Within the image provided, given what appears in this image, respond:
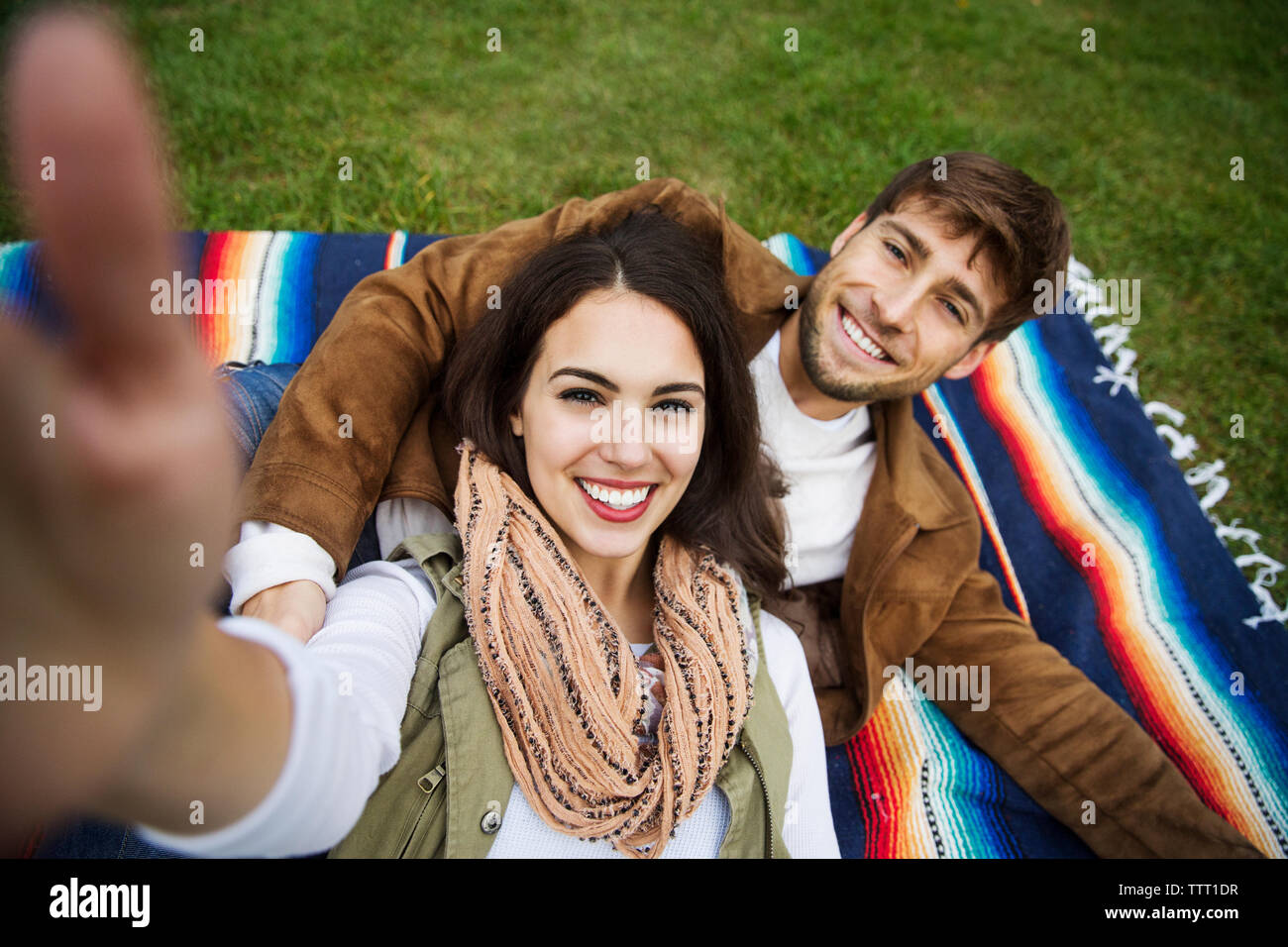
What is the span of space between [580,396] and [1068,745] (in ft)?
6.69

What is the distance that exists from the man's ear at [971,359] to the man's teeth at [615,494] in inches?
55.7

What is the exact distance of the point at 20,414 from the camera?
2.03 ft

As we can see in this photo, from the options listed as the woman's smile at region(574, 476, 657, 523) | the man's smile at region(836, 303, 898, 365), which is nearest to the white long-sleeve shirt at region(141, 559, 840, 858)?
the woman's smile at region(574, 476, 657, 523)

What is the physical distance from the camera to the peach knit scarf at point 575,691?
1.81m

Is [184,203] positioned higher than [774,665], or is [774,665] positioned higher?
[184,203]

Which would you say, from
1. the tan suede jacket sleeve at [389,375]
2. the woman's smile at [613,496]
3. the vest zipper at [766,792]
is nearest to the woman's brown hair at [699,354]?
the tan suede jacket sleeve at [389,375]

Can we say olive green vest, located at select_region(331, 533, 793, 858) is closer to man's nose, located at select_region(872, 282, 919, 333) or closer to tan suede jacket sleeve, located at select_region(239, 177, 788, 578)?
tan suede jacket sleeve, located at select_region(239, 177, 788, 578)

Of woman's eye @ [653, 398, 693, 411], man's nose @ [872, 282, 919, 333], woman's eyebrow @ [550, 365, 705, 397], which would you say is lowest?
woman's eye @ [653, 398, 693, 411]

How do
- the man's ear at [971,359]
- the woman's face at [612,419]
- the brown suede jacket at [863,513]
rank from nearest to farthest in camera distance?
the woman's face at [612,419] < the brown suede jacket at [863,513] < the man's ear at [971,359]

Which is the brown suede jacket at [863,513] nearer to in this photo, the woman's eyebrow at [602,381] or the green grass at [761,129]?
the woman's eyebrow at [602,381]

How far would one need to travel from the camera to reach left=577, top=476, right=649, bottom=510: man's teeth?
197 cm
